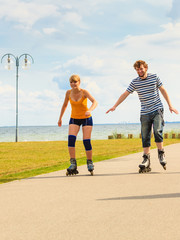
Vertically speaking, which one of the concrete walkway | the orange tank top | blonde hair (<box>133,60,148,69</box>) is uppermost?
blonde hair (<box>133,60,148,69</box>)

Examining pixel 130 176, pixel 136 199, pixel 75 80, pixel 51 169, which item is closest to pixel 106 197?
pixel 136 199

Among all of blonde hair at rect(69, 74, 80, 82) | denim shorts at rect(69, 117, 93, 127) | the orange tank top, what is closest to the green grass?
denim shorts at rect(69, 117, 93, 127)

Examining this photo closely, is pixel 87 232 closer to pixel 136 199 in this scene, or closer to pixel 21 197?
pixel 136 199

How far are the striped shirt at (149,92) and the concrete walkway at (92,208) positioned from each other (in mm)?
1324

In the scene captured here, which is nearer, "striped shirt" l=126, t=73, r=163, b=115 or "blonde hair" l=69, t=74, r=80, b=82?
"blonde hair" l=69, t=74, r=80, b=82

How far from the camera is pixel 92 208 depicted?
181 inches

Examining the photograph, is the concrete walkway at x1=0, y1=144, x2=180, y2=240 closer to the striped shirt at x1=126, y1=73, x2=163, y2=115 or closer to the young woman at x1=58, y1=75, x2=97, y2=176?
the young woman at x1=58, y1=75, x2=97, y2=176

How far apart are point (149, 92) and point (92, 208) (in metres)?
3.54

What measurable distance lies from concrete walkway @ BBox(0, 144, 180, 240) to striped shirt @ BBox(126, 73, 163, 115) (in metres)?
1.32

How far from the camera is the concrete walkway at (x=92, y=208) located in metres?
3.60

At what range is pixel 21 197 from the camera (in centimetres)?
534

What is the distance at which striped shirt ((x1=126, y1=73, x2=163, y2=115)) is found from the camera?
7.57 m

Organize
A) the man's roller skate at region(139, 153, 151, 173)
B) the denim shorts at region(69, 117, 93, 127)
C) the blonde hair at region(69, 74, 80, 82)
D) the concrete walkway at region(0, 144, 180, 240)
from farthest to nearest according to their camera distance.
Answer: the man's roller skate at region(139, 153, 151, 173) < the denim shorts at region(69, 117, 93, 127) < the blonde hair at region(69, 74, 80, 82) < the concrete walkway at region(0, 144, 180, 240)

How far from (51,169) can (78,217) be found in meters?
4.81
